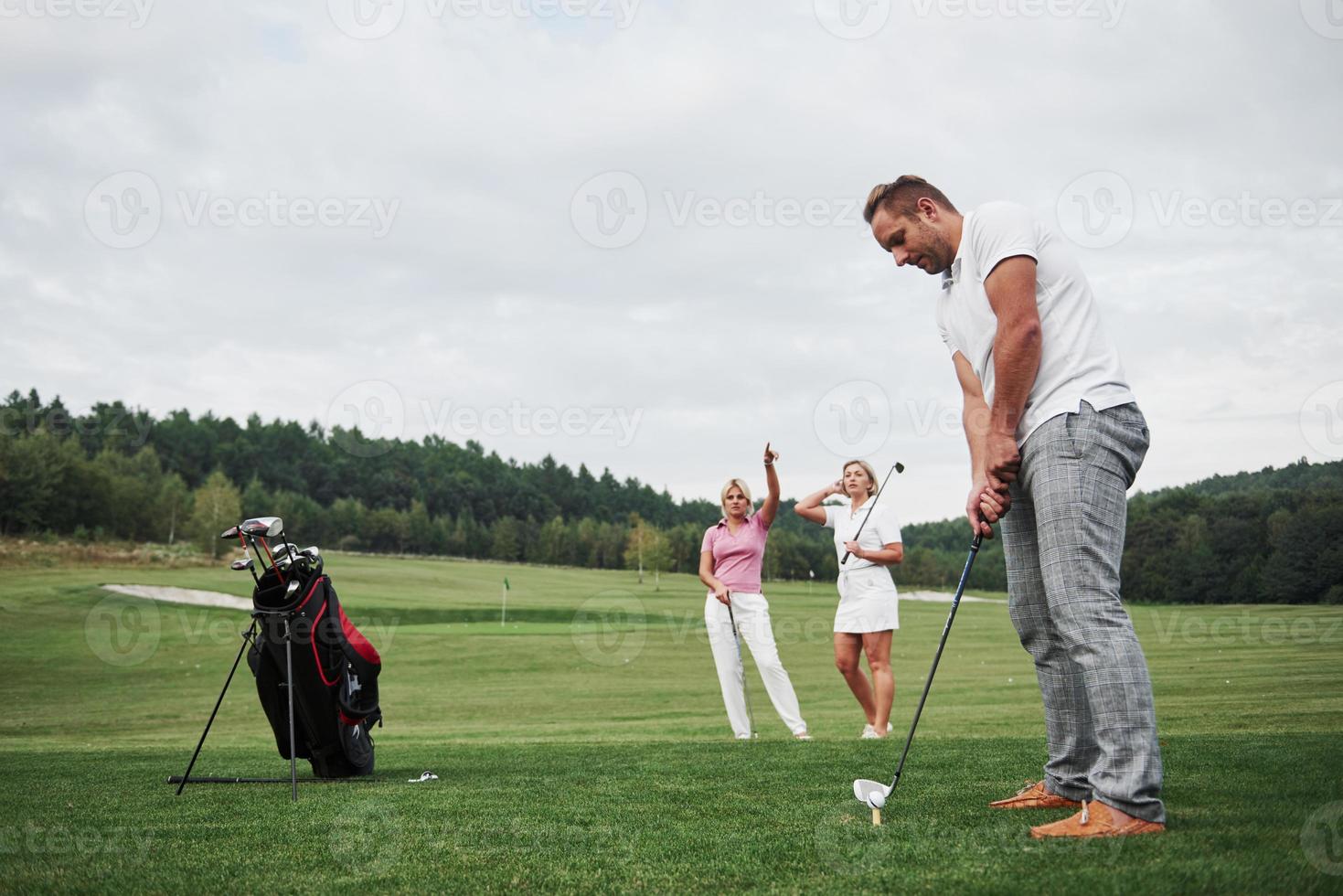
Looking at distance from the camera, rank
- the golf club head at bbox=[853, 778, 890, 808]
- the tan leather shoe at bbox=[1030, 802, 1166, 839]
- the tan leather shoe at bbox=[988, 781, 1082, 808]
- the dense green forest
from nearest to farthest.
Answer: the tan leather shoe at bbox=[1030, 802, 1166, 839] → the golf club head at bbox=[853, 778, 890, 808] → the tan leather shoe at bbox=[988, 781, 1082, 808] → the dense green forest

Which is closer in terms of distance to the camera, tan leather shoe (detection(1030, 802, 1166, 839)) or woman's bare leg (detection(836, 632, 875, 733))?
tan leather shoe (detection(1030, 802, 1166, 839))

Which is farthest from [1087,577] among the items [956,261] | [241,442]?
[241,442]

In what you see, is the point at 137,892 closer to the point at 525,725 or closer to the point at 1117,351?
the point at 1117,351

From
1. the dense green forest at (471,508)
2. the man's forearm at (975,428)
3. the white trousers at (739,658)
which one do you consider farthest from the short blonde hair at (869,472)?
the dense green forest at (471,508)

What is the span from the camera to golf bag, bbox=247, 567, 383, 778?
5781 mm

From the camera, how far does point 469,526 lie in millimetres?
106625

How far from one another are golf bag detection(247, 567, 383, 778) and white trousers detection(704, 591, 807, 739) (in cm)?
406

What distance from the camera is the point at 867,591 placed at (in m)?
9.02

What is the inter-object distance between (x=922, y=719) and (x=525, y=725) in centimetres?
584

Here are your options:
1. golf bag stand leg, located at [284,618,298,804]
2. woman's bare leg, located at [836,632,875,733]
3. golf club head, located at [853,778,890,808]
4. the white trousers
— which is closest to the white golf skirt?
woman's bare leg, located at [836,632,875,733]

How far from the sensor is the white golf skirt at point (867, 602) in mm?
8961

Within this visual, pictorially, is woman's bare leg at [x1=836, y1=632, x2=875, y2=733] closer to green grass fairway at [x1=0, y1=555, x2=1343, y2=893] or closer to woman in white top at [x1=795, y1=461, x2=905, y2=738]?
woman in white top at [x1=795, y1=461, x2=905, y2=738]

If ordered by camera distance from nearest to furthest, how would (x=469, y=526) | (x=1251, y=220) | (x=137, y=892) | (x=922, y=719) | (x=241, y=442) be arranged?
(x=137, y=892), (x=922, y=719), (x=1251, y=220), (x=469, y=526), (x=241, y=442)

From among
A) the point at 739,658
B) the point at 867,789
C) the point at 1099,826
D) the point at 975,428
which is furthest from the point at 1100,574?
the point at 739,658
